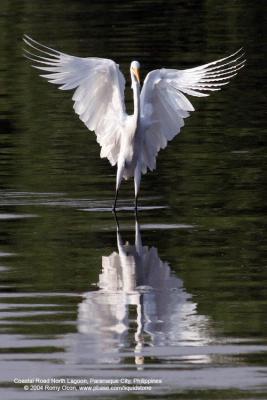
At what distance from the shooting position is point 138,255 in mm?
13594

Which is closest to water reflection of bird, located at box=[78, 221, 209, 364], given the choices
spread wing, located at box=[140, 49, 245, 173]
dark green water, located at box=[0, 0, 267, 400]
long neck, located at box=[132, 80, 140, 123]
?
dark green water, located at box=[0, 0, 267, 400]

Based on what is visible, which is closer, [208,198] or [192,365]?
[192,365]

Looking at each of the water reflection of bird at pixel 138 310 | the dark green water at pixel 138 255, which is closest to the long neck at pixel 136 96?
the dark green water at pixel 138 255

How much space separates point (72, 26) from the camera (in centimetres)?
3625

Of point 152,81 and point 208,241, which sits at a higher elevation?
point 152,81

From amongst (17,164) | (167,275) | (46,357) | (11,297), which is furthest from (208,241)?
(17,164)

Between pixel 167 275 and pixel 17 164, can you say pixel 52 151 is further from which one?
pixel 167 275

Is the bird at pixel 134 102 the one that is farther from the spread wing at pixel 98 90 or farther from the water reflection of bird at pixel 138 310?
the water reflection of bird at pixel 138 310

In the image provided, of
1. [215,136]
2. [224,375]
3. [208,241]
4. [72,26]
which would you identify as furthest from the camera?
[72,26]

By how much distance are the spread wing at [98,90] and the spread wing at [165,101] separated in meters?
0.29

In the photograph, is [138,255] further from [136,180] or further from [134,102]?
[134,102]

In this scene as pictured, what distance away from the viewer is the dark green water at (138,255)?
9906 millimetres

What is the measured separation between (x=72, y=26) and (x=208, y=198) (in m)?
20.7

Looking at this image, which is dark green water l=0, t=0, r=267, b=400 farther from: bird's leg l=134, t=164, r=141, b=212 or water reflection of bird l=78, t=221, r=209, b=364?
bird's leg l=134, t=164, r=141, b=212
